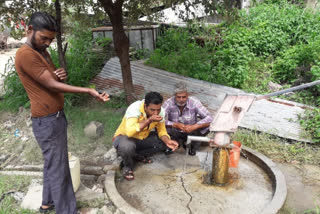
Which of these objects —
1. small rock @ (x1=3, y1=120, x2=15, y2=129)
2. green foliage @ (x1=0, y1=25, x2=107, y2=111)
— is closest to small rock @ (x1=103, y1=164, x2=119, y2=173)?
green foliage @ (x1=0, y1=25, x2=107, y2=111)

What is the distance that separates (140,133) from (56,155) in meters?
1.38

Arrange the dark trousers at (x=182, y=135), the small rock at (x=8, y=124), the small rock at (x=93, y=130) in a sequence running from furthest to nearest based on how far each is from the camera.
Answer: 1. the small rock at (x=8, y=124)
2. the small rock at (x=93, y=130)
3. the dark trousers at (x=182, y=135)

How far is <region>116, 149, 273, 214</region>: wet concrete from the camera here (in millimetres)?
3090

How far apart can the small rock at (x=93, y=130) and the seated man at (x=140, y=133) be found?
110 centimetres

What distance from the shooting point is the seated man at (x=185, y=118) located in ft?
13.2

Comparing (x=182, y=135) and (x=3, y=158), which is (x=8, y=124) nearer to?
(x=3, y=158)

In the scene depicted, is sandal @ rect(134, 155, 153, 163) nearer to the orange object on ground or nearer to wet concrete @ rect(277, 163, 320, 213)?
the orange object on ground

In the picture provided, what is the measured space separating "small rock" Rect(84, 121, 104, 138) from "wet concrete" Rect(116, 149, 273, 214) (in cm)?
117

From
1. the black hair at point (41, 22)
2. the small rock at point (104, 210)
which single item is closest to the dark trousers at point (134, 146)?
the small rock at point (104, 210)

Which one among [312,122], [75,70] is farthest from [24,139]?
[312,122]

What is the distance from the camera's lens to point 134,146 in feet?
11.5

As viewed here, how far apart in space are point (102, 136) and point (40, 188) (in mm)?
1709

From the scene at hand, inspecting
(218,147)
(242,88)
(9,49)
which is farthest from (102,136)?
(9,49)

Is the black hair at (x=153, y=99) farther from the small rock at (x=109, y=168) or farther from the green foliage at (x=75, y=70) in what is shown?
the green foliage at (x=75, y=70)
